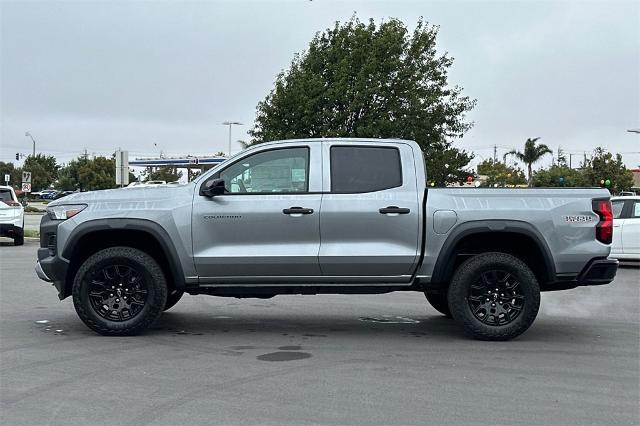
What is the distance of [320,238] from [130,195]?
2013 millimetres

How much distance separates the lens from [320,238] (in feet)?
23.3

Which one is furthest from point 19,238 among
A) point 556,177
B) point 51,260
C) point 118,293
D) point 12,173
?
point 12,173

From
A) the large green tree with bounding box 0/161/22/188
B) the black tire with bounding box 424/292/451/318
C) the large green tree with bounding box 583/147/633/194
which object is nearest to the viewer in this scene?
the black tire with bounding box 424/292/451/318

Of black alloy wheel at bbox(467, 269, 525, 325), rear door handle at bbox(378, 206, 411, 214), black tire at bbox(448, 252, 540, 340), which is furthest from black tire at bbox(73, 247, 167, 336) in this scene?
black alloy wheel at bbox(467, 269, 525, 325)

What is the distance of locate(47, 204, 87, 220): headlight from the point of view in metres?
7.27

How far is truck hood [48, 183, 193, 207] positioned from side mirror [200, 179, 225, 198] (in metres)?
0.23

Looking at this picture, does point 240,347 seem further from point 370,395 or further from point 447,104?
point 447,104

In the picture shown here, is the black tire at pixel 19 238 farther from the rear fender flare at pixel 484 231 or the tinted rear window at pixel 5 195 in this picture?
the rear fender flare at pixel 484 231

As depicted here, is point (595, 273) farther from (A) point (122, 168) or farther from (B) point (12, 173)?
(B) point (12, 173)

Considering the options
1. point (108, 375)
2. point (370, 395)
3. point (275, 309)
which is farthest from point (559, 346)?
point (108, 375)

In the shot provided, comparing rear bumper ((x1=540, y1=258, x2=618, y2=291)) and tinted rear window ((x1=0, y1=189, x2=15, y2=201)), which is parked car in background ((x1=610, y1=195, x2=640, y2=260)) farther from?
tinted rear window ((x1=0, y1=189, x2=15, y2=201))

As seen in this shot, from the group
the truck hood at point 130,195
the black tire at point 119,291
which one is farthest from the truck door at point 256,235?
the black tire at point 119,291

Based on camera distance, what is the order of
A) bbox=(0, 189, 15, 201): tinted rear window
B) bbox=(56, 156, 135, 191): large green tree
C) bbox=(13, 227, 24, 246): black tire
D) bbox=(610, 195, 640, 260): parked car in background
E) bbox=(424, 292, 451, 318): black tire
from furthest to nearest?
1. bbox=(56, 156, 135, 191): large green tree
2. bbox=(13, 227, 24, 246): black tire
3. bbox=(0, 189, 15, 201): tinted rear window
4. bbox=(610, 195, 640, 260): parked car in background
5. bbox=(424, 292, 451, 318): black tire

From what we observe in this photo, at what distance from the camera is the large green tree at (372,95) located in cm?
2958
